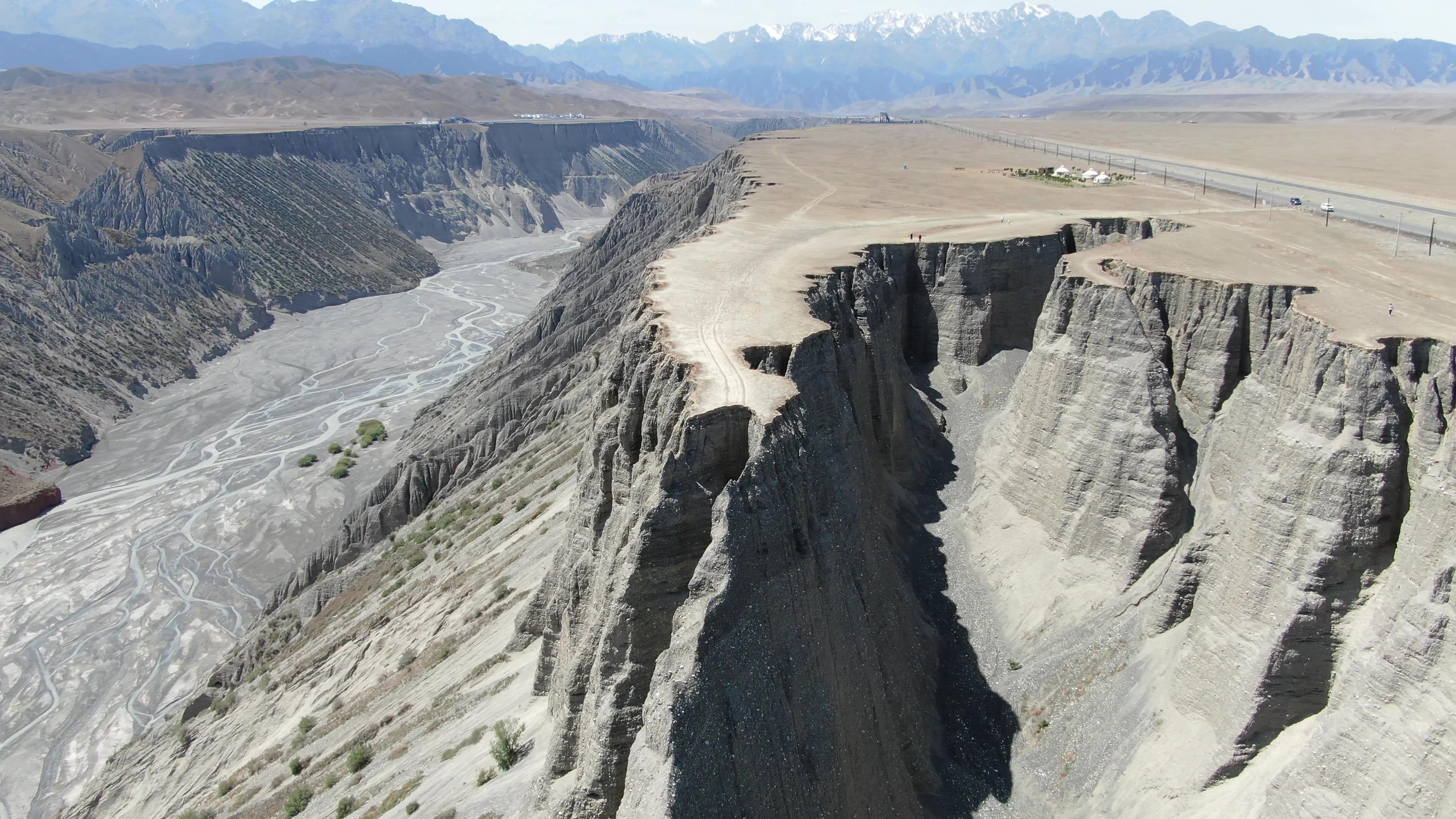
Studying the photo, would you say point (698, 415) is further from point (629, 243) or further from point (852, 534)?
point (629, 243)

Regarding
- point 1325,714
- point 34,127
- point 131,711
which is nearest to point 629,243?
point 131,711

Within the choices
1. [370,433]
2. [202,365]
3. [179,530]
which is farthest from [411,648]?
[202,365]

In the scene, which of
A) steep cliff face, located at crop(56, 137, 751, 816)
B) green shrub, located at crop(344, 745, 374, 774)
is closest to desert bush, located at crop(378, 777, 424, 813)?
steep cliff face, located at crop(56, 137, 751, 816)

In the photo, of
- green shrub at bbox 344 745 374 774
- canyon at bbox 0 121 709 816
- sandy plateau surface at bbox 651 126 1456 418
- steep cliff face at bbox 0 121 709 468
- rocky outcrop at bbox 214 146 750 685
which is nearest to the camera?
sandy plateau surface at bbox 651 126 1456 418

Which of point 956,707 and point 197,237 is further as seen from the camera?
point 197,237

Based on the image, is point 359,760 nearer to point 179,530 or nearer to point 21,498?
point 179,530

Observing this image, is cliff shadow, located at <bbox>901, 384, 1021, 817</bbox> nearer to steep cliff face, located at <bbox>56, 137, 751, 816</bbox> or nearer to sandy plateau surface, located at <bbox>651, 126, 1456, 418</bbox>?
sandy plateau surface, located at <bbox>651, 126, 1456, 418</bbox>

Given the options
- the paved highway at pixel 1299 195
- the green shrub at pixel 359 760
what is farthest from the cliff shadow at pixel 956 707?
the paved highway at pixel 1299 195
